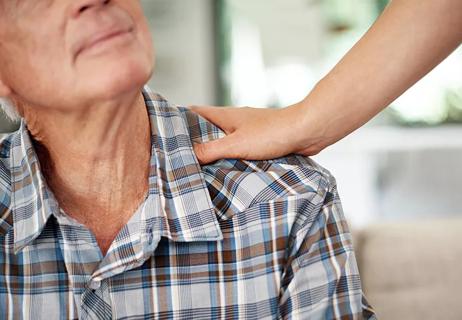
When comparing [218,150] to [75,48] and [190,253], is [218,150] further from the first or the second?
[75,48]

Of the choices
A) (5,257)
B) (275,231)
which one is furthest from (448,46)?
(5,257)

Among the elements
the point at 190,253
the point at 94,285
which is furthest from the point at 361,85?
the point at 94,285

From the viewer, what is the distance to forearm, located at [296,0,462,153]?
1078mm

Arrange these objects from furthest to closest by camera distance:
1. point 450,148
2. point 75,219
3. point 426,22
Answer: point 450,148, point 75,219, point 426,22

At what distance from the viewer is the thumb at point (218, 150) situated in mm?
1181

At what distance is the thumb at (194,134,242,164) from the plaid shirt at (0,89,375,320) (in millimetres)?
24

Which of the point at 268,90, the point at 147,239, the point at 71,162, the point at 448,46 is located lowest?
the point at 147,239

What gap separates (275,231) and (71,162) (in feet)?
1.13

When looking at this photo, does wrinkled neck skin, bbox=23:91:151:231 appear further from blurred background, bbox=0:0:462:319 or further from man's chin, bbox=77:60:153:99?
blurred background, bbox=0:0:462:319

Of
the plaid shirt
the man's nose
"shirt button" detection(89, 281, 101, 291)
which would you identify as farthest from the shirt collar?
the man's nose

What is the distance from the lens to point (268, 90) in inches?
197

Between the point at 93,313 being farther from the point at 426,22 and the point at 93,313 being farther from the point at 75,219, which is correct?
the point at 426,22

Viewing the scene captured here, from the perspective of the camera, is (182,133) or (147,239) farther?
(182,133)

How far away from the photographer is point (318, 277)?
1145mm
